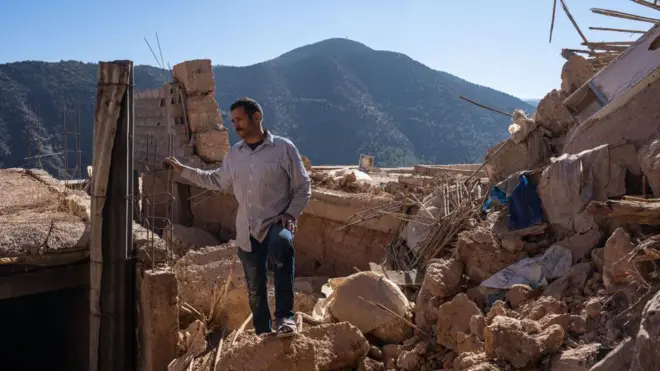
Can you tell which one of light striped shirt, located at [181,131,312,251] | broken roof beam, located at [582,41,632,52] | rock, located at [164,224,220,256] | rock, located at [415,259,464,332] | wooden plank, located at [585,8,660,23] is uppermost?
wooden plank, located at [585,8,660,23]

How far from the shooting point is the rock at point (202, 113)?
34.5ft

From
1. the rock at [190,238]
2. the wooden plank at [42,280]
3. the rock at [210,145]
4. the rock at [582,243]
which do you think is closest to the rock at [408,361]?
the rock at [582,243]

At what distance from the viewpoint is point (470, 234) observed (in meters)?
5.00

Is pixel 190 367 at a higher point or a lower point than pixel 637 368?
lower

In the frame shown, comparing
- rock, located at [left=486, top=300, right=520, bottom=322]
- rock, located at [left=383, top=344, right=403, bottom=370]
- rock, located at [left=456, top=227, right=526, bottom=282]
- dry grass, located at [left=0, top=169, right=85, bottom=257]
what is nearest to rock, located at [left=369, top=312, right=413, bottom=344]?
rock, located at [left=383, top=344, right=403, bottom=370]

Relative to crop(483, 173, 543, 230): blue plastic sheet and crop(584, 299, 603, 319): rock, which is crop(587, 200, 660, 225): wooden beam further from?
crop(483, 173, 543, 230): blue plastic sheet

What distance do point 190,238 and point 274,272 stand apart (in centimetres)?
773

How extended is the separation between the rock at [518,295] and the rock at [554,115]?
2.76m

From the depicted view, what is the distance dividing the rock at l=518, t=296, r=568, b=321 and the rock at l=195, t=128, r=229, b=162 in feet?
25.3

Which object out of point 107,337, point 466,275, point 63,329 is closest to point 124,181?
point 107,337

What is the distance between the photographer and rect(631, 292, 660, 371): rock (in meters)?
1.69

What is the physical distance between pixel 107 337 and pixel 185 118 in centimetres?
706

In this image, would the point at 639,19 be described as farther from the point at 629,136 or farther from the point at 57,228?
the point at 57,228

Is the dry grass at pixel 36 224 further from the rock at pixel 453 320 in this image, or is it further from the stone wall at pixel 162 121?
the stone wall at pixel 162 121
